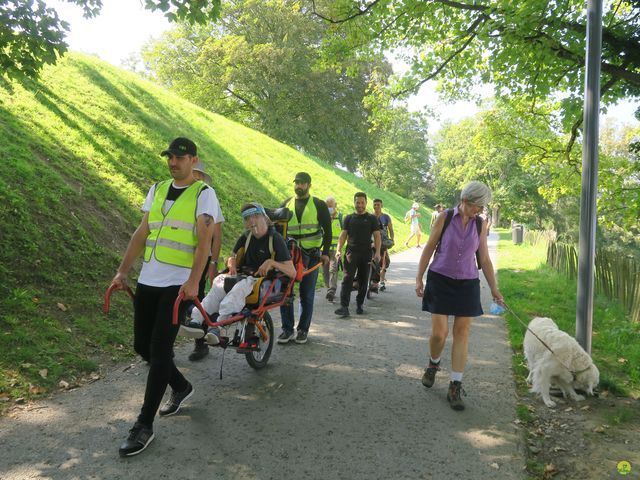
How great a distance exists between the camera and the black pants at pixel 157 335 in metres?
3.38

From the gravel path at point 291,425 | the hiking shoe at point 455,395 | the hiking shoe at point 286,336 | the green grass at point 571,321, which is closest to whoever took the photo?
the gravel path at point 291,425

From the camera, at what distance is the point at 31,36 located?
5.66 meters

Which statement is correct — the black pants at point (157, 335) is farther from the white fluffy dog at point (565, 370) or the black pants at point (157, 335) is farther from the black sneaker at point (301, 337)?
the white fluffy dog at point (565, 370)

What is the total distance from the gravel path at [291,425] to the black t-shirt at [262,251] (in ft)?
3.50

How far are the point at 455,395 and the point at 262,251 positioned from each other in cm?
229

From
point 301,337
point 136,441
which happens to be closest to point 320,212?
point 301,337

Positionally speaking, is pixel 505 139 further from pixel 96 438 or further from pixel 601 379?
pixel 96 438

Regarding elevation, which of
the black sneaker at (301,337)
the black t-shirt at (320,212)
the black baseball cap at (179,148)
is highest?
the black baseball cap at (179,148)

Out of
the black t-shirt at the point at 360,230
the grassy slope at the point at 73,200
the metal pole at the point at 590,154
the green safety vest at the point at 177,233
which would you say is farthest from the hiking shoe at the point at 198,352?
the metal pole at the point at 590,154

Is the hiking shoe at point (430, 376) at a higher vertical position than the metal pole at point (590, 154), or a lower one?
lower

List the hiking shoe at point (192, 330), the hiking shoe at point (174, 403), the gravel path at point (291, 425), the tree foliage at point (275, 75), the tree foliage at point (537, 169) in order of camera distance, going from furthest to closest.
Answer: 1. the tree foliage at point (275, 75)
2. the tree foliage at point (537, 169)
3. the hiking shoe at point (192, 330)
4. the hiking shoe at point (174, 403)
5. the gravel path at point (291, 425)

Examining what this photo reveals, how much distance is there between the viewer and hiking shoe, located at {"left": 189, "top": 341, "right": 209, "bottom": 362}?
5.27 m

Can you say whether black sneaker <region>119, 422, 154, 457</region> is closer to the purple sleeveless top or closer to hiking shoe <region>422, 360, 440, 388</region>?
hiking shoe <region>422, 360, 440, 388</region>

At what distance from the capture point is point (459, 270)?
4.32 metres
